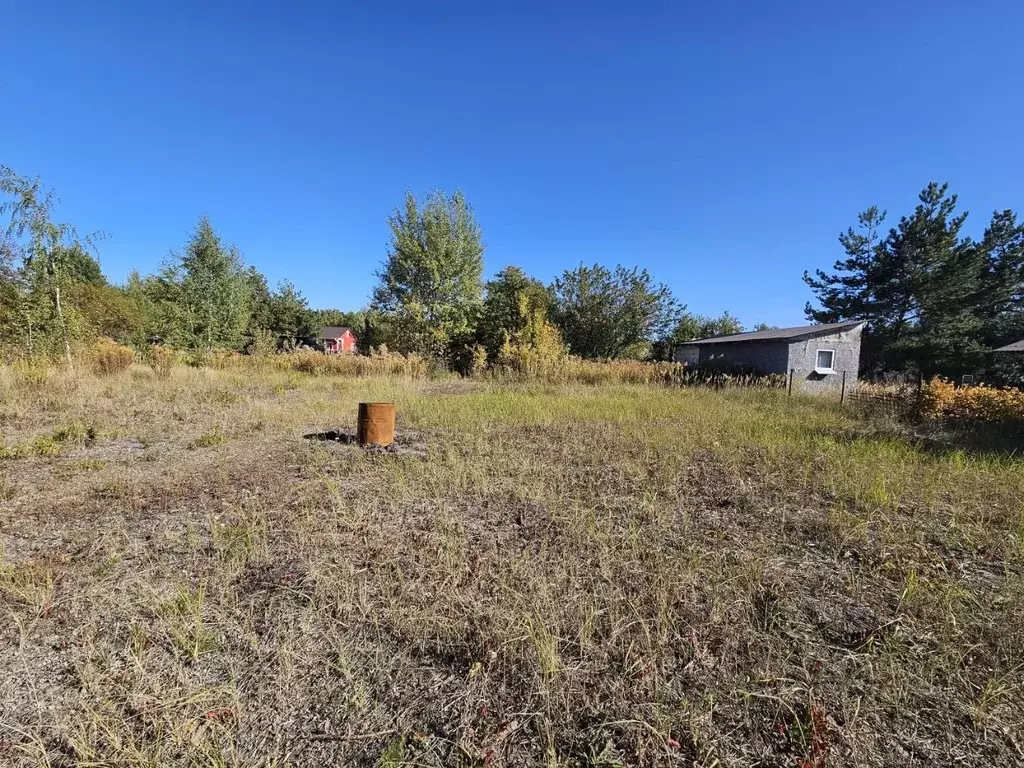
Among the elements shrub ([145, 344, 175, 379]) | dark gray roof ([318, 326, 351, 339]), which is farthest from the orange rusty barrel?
dark gray roof ([318, 326, 351, 339])

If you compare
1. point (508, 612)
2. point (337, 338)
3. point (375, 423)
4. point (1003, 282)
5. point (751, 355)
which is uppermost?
point (1003, 282)

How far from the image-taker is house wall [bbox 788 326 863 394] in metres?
15.5

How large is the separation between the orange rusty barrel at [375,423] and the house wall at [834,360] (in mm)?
15597

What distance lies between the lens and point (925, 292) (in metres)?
19.1

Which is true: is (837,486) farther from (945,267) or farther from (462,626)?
(945,267)

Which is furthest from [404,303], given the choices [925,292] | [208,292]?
[925,292]

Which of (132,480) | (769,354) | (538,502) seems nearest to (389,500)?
(538,502)

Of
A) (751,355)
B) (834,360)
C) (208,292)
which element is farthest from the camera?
(751,355)

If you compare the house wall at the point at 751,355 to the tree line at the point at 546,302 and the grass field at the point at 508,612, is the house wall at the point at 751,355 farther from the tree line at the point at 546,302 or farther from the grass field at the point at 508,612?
the grass field at the point at 508,612

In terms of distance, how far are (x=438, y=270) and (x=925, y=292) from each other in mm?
22585

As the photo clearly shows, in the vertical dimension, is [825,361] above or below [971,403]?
above

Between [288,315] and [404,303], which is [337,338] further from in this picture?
[404,303]

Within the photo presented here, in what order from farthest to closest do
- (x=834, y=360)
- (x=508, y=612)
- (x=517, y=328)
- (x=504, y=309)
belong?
(x=504, y=309) → (x=517, y=328) → (x=834, y=360) → (x=508, y=612)

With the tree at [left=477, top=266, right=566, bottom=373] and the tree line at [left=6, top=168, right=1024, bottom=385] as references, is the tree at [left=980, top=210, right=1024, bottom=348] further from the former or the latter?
the tree at [left=477, top=266, right=566, bottom=373]
